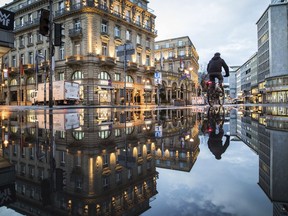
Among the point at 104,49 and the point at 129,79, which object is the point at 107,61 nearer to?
the point at 104,49

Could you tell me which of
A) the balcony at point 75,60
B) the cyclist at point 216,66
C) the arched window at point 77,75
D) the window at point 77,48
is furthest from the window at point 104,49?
the cyclist at point 216,66

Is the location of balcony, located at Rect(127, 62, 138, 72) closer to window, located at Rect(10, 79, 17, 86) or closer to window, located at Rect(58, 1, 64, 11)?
window, located at Rect(58, 1, 64, 11)

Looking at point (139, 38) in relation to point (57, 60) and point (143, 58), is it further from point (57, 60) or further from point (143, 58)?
point (57, 60)

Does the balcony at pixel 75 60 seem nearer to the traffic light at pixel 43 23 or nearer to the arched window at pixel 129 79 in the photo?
the arched window at pixel 129 79

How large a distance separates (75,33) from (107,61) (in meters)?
6.26

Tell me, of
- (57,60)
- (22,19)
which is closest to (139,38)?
(57,60)

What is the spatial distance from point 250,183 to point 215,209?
0.50 meters

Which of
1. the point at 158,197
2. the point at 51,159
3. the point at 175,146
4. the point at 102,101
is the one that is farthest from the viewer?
the point at 102,101

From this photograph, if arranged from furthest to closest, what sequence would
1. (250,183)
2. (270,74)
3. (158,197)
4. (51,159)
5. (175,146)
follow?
(270,74)
(175,146)
(51,159)
(250,183)
(158,197)

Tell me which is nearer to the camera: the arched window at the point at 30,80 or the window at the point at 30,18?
the window at the point at 30,18

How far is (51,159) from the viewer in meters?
2.42

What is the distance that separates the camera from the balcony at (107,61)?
37375 mm

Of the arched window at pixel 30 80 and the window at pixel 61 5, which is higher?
the window at pixel 61 5

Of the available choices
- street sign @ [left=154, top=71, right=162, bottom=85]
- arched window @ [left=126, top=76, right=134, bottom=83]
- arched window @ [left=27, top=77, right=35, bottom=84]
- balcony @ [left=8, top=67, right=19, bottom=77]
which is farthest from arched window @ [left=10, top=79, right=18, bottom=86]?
street sign @ [left=154, top=71, right=162, bottom=85]
